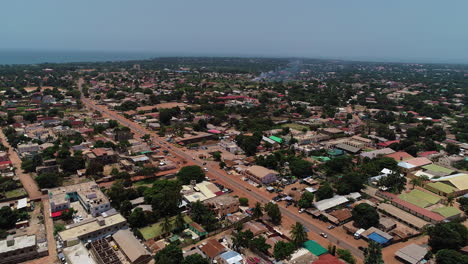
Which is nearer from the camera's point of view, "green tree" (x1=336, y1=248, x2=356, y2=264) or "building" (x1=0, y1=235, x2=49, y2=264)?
"building" (x1=0, y1=235, x2=49, y2=264)

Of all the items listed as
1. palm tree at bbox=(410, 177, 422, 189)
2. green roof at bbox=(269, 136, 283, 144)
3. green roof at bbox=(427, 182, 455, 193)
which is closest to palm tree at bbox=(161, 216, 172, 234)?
green roof at bbox=(269, 136, 283, 144)

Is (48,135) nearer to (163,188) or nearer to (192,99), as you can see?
(163,188)

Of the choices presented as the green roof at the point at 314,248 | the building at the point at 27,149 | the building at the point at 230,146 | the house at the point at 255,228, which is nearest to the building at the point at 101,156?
the building at the point at 27,149

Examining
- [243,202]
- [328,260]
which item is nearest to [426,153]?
[243,202]

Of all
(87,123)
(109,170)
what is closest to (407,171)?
(109,170)

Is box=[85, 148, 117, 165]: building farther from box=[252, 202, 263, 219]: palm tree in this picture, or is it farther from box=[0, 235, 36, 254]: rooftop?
box=[252, 202, 263, 219]: palm tree
